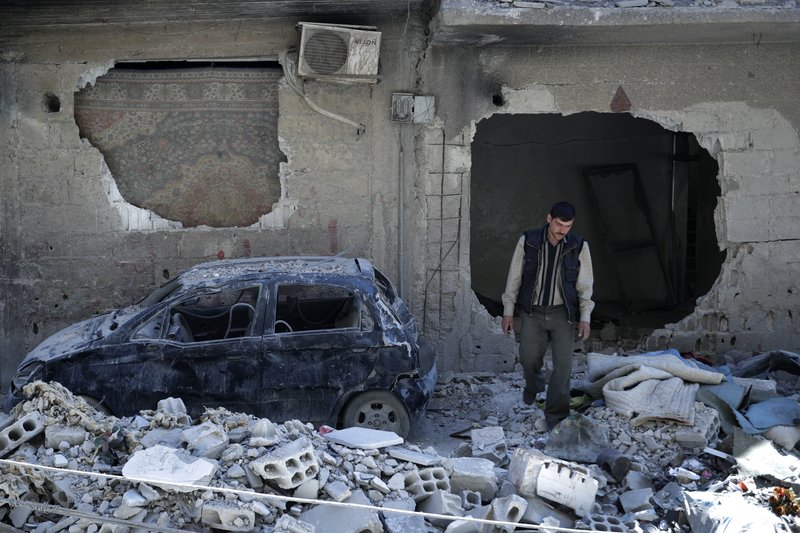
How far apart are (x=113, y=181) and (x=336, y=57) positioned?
2.76 m

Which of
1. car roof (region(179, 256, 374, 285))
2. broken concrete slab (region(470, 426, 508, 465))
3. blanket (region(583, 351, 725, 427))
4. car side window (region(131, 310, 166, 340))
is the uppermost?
car roof (region(179, 256, 374, 285))

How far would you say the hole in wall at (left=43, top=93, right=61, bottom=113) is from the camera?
1087 cm

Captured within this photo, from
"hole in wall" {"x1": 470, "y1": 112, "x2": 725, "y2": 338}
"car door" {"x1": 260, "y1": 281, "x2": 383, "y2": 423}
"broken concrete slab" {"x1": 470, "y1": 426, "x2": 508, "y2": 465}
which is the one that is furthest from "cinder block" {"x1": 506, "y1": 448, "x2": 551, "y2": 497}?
"hole in wall" {"x1": 470, "y1": 112, "x2": 725, "y2": 338}

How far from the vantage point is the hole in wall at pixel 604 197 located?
14.7m

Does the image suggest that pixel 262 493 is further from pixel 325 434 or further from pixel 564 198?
pixel 564 198

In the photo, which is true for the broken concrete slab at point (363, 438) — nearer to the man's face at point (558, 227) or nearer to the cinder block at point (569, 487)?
the cinder block at point (569, 487)

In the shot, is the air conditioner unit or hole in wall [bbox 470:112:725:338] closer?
the air conditioner unit

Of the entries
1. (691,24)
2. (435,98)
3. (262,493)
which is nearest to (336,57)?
(435,98)

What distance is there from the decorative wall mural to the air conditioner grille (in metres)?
0.56

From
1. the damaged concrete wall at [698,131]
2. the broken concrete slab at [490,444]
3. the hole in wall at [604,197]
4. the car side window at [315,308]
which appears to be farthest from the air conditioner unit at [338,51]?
the hole in wall at [604,197]

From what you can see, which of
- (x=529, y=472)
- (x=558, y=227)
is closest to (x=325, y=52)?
(x=558, y=227)

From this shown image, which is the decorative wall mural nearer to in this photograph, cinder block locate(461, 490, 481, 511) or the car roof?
the car roof

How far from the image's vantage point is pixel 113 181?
1100 centimetres

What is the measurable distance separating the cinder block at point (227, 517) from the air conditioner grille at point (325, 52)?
5545 millimetres
